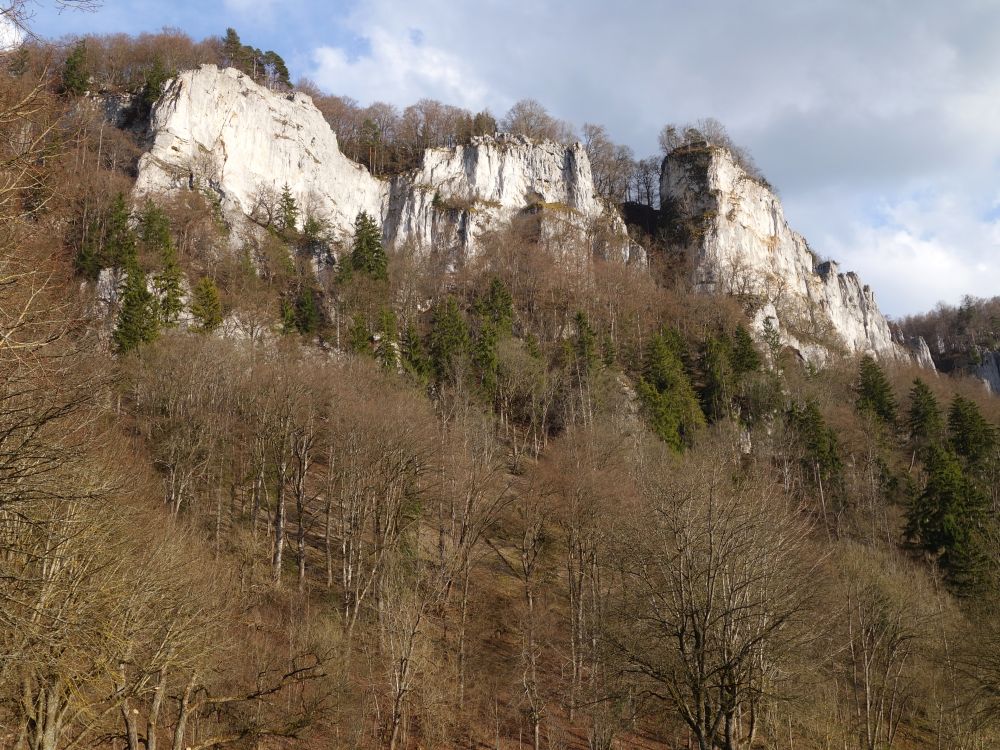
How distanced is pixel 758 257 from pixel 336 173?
48558 millimetres

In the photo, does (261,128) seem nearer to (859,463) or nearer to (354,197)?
(354,197)

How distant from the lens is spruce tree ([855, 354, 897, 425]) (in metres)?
50.9

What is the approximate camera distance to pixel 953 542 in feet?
105

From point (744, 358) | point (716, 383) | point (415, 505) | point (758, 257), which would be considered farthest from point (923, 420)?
point (415, 505)

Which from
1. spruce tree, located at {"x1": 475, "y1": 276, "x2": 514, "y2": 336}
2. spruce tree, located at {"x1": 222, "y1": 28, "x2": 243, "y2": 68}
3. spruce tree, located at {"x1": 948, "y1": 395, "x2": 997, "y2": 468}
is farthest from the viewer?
spruce tree, located at {"x1": 222, "y1": 28, "x2": 243, "y2": 68}

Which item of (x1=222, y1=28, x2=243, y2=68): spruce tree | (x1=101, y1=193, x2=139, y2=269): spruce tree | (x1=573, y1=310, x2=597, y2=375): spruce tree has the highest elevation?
(x1=222, y1=28, x2=243, y2=68): spruce tree

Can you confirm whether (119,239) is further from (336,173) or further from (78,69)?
(336,173)

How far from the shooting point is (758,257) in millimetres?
77250

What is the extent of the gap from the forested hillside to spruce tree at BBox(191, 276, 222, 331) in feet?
0.80

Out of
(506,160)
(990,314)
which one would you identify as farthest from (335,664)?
(990,314)

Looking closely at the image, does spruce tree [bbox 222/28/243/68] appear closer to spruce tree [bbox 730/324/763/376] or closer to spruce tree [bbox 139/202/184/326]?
spruce tree [bbox 139/202/184/326]

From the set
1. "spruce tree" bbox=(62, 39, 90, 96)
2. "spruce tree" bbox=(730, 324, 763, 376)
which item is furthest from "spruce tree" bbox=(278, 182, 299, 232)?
"spruce tree" bbox=(730, 324, 763, 376)

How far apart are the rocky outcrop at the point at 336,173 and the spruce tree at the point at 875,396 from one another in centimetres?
2722

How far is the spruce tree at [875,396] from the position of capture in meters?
50.9
